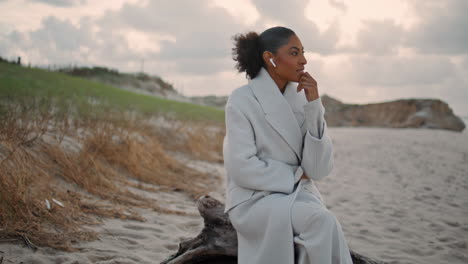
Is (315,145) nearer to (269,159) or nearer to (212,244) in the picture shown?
(269,159)

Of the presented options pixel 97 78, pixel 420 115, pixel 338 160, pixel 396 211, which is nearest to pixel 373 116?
pixel 420 115

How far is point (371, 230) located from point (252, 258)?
2.68 meters

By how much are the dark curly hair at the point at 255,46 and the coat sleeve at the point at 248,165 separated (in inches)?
13.3

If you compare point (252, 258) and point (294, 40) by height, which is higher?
point (294, 40)

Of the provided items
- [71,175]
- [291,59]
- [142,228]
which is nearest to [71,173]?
[71,175]

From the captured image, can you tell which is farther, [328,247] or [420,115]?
[420,115]

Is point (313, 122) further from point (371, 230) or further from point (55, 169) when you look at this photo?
point (55, 169)

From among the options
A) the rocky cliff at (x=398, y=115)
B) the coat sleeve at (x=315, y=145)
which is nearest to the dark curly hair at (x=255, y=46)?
the coat sleeve at (x=315, y=145)

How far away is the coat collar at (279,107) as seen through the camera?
7.50 ft

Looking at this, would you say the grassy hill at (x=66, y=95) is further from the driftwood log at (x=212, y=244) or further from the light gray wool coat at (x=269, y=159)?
the light gray wool coat at (x=269, y=159)

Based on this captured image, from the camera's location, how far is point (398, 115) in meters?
30.8

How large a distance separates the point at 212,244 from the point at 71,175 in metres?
2.59

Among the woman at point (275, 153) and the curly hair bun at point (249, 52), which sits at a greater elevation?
the curly hair bun at point (249, 52)

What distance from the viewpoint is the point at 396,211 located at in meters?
5.30
